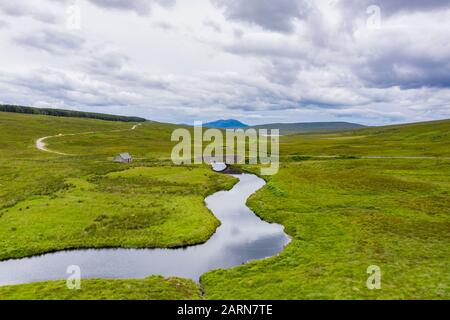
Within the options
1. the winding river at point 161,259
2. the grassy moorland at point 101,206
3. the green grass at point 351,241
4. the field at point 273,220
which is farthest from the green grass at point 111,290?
the green grass at point 351,241

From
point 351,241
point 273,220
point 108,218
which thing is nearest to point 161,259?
point 108,218

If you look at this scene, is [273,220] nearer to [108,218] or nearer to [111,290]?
[108,218]

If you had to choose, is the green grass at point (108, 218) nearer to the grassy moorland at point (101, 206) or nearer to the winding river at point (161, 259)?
the grassy moorland at point (101, 206)

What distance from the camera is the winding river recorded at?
99.2 feet

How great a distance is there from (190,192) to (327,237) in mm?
30358

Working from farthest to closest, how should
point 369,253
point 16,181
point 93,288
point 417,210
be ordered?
point 16,181
point 417,210
point 369,253
point 93,288

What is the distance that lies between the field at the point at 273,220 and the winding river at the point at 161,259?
1.53 metres

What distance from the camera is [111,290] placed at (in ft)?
85.4

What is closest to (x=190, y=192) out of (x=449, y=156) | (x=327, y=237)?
(x=327, y=237)

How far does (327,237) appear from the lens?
123ft

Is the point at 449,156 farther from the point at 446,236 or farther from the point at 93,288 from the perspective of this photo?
the point at 93,288

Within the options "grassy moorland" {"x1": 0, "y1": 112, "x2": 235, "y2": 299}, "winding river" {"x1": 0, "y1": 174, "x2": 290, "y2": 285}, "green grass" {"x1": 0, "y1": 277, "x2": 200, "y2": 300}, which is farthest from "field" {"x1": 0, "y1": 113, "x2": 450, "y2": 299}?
"winding river" {"x1": 0, "y1": 174, "x2": 290, "y2": 285}

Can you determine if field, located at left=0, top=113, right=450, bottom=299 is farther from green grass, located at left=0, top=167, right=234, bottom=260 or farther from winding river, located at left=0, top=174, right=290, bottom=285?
winding river, located at left=0, top=174, right=290, bottom=285
